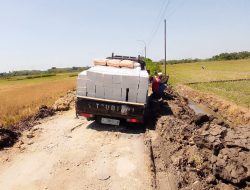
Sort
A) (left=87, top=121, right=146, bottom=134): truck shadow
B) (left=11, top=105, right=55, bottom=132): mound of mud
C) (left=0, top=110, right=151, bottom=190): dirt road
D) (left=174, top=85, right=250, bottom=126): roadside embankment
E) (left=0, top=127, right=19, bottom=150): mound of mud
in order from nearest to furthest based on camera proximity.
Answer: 1. (left=0, top=110, right=151, bottom=190): dirt road
2. (left=0, top=127, right=19, bottom=150): mound of mud
3. (left=87, top=121, right=146, bottom=134): truck shadow
4. (left=11, top=105, right=55, bottom=132): mound of mud
5. (left=174, top=85, right=250, bottom=126): roadside embankment

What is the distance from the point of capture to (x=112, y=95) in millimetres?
13391

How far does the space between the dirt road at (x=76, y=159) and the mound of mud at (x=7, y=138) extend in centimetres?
34

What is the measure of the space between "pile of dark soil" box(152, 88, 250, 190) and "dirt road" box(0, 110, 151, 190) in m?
0.80

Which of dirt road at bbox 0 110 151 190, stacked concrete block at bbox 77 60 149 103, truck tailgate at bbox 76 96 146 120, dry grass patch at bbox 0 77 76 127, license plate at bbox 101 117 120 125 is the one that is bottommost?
dry grass patch at bbox 0 77 76 127

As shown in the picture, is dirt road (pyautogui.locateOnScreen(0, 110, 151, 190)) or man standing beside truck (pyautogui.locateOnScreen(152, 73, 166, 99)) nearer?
dirt road (pyautogui.locateOnScreen(0, 110, 151, 190))

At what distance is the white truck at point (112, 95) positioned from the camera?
13.2 metres

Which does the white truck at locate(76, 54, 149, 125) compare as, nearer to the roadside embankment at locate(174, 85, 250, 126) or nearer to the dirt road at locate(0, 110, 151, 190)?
the dirt road at locate(0, 110, 151, 190)

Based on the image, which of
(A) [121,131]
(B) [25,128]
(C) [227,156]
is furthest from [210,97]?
(C) [227,156]

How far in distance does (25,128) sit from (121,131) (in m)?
4.13

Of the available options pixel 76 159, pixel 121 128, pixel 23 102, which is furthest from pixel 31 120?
pixel 23 102

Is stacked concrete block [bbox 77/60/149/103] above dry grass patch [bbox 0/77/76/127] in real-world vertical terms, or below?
above

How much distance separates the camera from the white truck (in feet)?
43.2

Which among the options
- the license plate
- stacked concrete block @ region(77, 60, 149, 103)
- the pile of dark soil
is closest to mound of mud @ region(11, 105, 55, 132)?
stacked concrete block @ region(77, 60, 149, 103)

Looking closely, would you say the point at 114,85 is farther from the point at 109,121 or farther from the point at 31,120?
the point at 31,120
